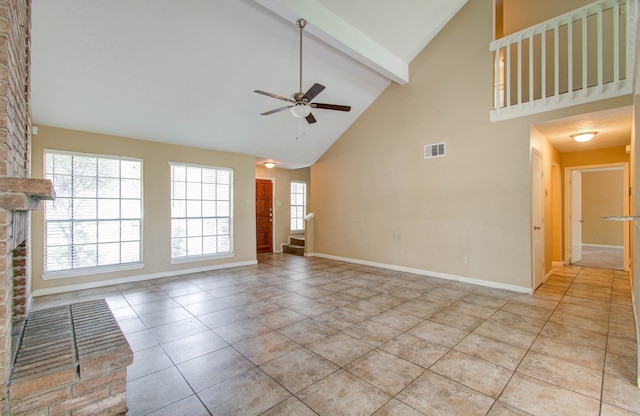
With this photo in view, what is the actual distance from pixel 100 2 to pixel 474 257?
6.16 m

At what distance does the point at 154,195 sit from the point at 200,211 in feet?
3.22

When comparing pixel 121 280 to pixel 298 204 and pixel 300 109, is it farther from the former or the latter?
pixel 298 204

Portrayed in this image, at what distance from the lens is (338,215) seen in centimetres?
734

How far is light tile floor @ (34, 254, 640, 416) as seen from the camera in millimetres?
1984

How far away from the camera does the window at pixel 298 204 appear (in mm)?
9516

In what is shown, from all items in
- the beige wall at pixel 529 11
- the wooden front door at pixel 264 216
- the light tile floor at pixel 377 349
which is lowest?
the light tile floor at pixel 377 349

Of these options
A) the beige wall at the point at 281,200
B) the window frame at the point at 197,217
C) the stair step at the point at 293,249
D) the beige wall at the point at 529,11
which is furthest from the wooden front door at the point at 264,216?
the beige wall at the point at 529,11

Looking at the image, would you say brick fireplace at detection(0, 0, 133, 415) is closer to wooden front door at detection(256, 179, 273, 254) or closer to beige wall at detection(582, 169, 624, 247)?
wooden front door at detection(256, 179, 273, 254)

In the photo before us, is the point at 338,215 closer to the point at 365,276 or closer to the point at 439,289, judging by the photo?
the point at 365,276

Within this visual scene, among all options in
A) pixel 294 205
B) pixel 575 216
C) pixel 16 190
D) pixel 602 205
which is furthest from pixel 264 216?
pixel 602 205

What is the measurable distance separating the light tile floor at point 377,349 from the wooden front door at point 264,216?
3835 mm

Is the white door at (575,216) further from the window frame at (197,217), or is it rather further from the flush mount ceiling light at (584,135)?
the window frame at (197,217)

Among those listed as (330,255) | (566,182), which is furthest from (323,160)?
(566,182)

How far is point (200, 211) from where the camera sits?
20.5ft
